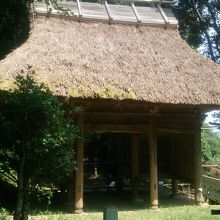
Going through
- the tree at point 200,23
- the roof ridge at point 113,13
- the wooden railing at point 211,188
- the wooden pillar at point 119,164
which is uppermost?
the tree at point 200,23

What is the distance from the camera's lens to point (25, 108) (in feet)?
21.0

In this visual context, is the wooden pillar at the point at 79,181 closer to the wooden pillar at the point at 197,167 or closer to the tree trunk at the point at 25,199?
the wooden pillar at the point at 197,167

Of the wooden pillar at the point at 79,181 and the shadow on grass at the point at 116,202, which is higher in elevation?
the wooden pillar at the point at 79,181

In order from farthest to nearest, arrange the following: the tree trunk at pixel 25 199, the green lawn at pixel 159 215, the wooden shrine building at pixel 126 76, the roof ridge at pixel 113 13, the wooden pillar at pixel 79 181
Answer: the roof ridge at pixel 113 13
the wooden pillar at pixel 79 181
the wooden shrine building at pixel 126 76
the green lawn at pixel 159 215
the tree trunk at pixel 25 199

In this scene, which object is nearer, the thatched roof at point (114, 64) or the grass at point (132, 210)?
the grass at point (132, 210)

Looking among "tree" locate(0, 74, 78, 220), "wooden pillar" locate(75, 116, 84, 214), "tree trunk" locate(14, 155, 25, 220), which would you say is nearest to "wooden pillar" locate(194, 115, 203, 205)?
"wooden pillar" locate(75, 116, 84, 214)

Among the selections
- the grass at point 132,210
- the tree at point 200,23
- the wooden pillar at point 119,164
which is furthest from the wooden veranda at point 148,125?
the tree at point 200,23

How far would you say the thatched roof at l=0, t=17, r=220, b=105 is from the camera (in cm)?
1019

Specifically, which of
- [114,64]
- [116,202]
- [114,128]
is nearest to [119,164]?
[116,202]

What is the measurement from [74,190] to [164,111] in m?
3.35

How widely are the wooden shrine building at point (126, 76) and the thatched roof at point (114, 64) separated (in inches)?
0.9

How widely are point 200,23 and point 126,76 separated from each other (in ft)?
43.6

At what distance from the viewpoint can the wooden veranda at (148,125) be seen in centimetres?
1057

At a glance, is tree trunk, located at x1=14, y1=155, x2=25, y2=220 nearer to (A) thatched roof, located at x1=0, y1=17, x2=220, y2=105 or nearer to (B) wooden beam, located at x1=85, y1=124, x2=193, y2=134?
(A) thatched roof, located at x1=0, y1=17, x2=220, y2=105
